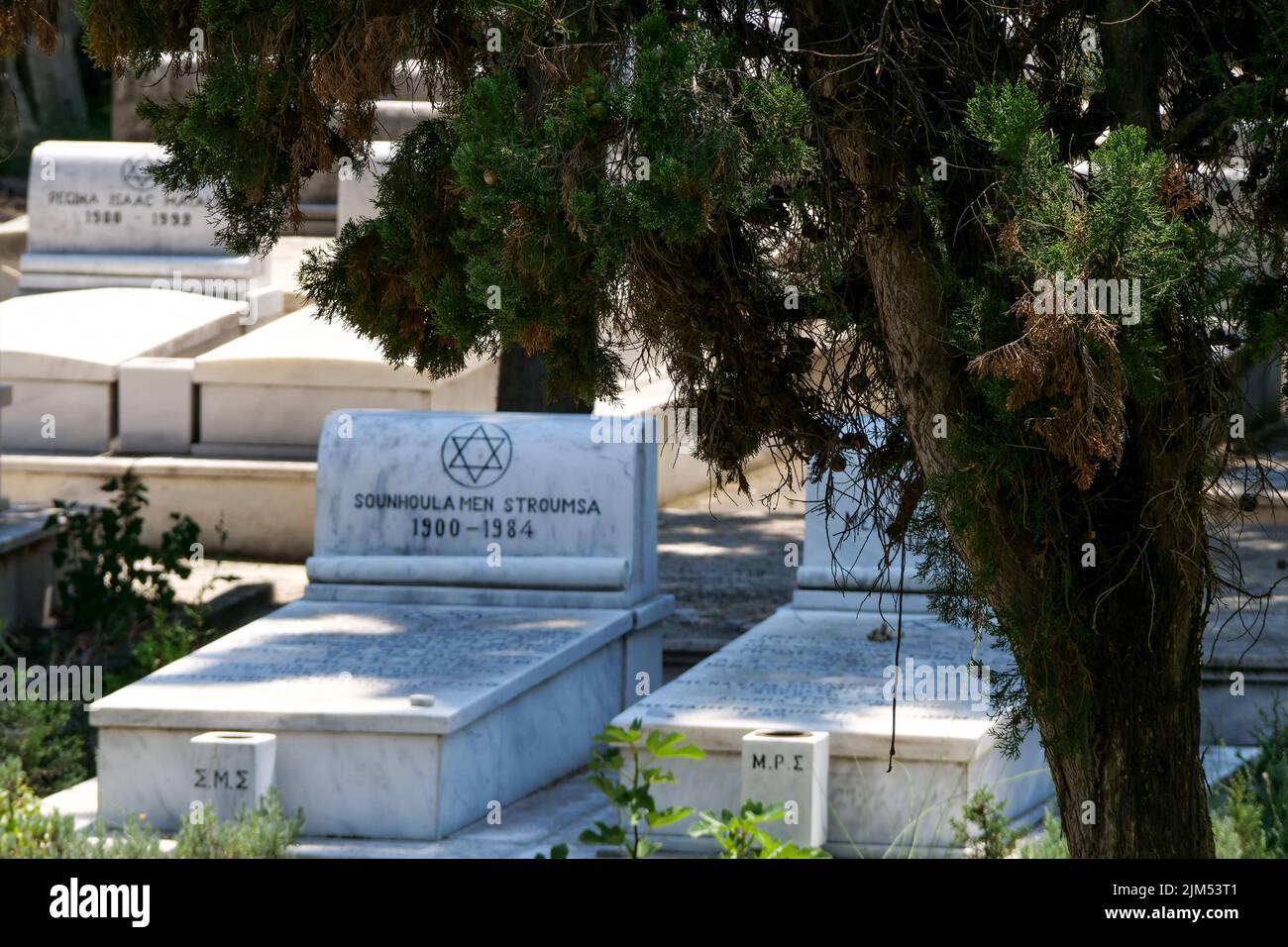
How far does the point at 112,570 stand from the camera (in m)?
10.1

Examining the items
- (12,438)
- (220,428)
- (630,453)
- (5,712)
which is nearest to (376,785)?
(5,712)

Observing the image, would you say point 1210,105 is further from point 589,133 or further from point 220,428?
point 220,428

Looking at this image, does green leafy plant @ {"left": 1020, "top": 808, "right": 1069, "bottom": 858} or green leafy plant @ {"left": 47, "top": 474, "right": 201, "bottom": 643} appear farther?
green leafy plant @ {"left": 47, "top": 474, "right": 201, "bottom": 643}

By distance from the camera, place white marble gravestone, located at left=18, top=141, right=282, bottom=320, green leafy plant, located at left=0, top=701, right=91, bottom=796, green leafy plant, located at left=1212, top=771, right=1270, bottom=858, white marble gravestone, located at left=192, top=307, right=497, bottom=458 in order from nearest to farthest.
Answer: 1. green leafy plant, located at left=1212, top=771, right=1270, bottom=858
2. green leafy plant, located at left=0, top=701, right=91, bottom=796
3. white marble gravestone, located at left=192, top=307, right=497, bottom=458
4. white marble gravestone, located at left=18, top=141, right=282, bottom=320

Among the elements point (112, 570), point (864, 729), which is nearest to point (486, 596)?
point (112, 570)

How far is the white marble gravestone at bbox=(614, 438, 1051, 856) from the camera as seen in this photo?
681cm

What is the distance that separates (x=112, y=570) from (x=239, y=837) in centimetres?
406

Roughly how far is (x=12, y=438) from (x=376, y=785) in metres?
7.31

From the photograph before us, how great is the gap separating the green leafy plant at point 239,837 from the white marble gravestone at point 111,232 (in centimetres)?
967

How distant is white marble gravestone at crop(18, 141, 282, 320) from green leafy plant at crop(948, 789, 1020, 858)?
1051 centimetres

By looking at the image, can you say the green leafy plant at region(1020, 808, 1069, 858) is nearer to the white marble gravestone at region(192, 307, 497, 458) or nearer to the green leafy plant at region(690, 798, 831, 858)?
the green leafy plant at region(690, 798, 831, 858)

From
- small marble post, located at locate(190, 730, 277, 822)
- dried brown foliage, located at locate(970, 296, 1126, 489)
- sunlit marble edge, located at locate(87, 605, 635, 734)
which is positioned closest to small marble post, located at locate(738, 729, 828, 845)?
sunlit marble edge, located at locate(87, 605, 635, 734)

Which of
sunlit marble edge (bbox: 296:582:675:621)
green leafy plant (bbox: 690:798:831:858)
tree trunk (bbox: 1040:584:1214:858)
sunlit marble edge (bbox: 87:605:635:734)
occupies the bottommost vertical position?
sunlit marble edge (bbox: 87:605:635:734)

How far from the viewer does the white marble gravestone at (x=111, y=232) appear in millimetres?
15750
